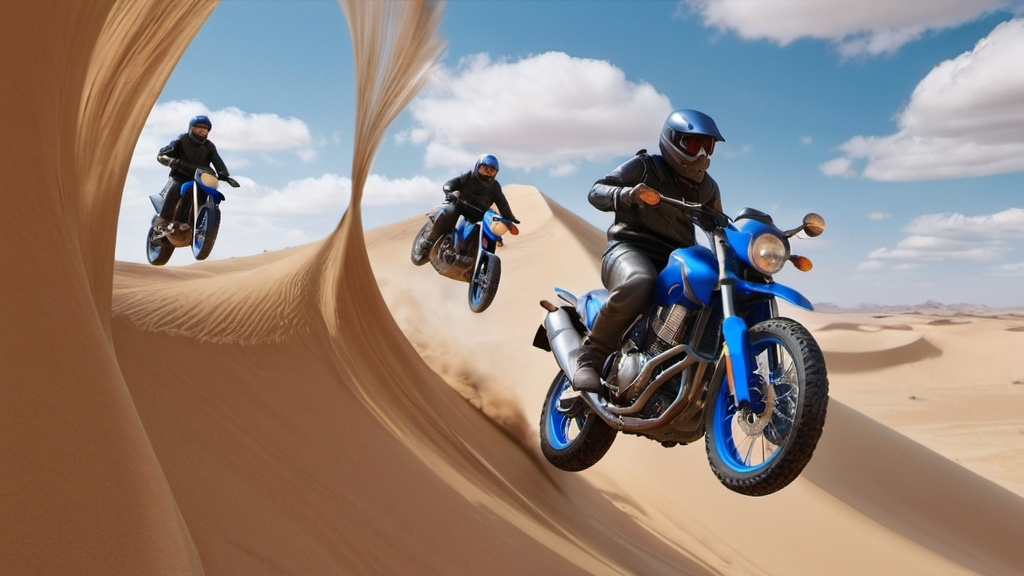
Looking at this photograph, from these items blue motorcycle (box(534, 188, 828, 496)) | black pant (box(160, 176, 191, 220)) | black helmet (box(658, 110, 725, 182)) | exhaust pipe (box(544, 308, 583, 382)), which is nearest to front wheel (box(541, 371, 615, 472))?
exhaust pipe (box(544, 308, 583, 382))

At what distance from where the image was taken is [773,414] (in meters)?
3.81

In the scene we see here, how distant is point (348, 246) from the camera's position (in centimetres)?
608

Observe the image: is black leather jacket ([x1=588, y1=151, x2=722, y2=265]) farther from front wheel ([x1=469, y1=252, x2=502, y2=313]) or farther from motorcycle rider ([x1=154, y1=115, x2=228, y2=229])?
motorcycle rider ([x1=154, y1=115, x2=228, y2=229])

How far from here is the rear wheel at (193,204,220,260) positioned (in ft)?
32.8

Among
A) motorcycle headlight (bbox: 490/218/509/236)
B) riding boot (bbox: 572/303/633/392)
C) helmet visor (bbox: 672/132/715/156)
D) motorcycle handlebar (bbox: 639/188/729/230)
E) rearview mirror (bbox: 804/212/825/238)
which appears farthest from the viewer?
motorcycle headlight (bbox: 490/218/509/236)

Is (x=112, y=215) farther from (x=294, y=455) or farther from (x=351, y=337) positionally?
(x=351, y=337)

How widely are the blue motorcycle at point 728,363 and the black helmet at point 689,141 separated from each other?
1.28ft

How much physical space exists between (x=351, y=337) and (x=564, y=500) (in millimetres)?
2805

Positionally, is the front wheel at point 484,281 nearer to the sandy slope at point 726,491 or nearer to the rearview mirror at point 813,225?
the sandy slope at point 726,491

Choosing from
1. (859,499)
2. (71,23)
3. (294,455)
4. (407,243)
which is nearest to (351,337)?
(294,455)

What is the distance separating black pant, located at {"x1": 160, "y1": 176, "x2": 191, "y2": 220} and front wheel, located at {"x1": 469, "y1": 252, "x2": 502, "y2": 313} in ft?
12.6

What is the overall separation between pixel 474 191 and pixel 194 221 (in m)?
3.36

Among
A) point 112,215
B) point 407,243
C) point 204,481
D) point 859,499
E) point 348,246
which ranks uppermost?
point 407,243

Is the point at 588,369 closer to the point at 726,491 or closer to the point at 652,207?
the point at 652,207
